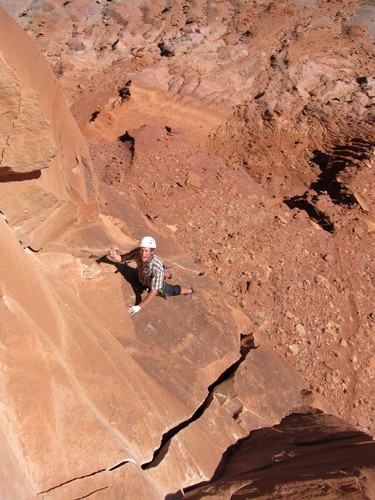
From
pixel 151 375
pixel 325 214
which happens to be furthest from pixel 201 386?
pixel 325 214

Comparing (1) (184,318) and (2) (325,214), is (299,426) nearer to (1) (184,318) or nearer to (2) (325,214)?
(1) (184,318)

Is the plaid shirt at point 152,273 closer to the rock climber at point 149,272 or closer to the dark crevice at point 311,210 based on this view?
the rock climber at point 149,272

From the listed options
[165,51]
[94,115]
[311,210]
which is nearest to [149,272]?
[311,210]

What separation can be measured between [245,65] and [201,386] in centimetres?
840

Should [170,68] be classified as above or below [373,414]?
above

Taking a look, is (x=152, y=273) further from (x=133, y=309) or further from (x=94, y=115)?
(x=94, y=115)

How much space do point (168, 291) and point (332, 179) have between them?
5.59m

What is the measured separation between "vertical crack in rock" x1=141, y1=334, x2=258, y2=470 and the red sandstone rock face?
2 cm

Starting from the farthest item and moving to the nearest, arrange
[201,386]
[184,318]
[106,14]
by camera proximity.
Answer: [106,14], [184,318], [201,386]

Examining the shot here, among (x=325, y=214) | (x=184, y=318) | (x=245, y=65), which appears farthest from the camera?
(x=245, y=65)

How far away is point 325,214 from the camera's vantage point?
7.97 meters

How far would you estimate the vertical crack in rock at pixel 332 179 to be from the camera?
8.14 meters

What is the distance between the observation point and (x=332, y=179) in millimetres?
8859

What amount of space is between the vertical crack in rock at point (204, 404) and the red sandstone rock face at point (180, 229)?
0.7 inches
